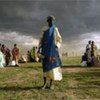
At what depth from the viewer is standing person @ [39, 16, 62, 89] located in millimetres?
12000

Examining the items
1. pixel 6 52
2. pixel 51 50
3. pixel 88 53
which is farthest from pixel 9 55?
pixel 51 50

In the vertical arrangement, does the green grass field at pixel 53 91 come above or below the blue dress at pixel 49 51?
below

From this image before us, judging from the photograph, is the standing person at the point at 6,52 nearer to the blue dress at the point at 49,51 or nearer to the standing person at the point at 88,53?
the standing person at the point at 88,53

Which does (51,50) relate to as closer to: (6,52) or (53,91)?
(53,91)

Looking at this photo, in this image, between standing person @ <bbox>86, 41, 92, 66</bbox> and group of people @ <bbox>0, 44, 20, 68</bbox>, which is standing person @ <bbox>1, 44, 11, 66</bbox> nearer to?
group of people @ <bbox>0, 44, 20, 68</bbox>

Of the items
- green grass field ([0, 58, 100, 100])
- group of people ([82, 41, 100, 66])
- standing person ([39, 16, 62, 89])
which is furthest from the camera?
group of people ([82, 41, 100, 66])

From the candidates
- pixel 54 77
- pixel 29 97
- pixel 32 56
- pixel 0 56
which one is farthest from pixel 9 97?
pixel 32 56

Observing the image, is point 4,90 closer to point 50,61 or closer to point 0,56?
point 50,61

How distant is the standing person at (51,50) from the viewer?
1200 centimetres

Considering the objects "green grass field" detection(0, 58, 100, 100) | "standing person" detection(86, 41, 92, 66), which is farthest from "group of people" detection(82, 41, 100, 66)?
"green grass field" detection(0, 58, 100, 100)

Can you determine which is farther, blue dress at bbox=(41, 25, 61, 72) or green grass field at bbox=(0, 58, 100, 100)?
blue dress at bbox=(41, 25, 61, 72)

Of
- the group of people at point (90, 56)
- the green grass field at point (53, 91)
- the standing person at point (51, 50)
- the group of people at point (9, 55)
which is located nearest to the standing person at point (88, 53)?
the group of people at point (90, 56)

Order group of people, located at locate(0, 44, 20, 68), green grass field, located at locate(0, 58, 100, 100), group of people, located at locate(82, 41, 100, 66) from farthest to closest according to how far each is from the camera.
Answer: group of people, located at locate(0, 44, 20, 68) → group of people, located at locate(82, 41, 100, 66) → green grass field, located at locate(0, 58, 100, 100)

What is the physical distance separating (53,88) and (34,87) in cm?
87
